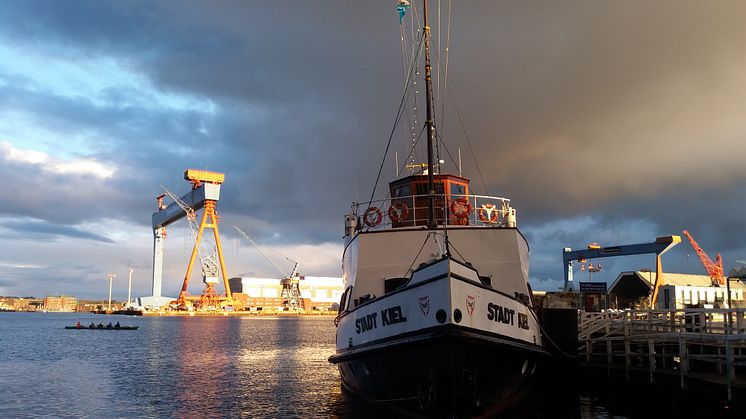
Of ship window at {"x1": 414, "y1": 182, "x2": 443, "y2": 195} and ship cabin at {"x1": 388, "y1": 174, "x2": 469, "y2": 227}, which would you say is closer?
ship cabin at {"x1": 388, "y1": 174, "x2": 469, "y2": 227}

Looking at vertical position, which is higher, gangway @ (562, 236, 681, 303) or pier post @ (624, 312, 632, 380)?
gangway @ (562, 236, 681, 303)

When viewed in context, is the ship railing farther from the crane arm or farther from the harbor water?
the crane arm

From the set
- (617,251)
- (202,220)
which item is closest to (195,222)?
(202,220)

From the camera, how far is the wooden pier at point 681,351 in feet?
54.3

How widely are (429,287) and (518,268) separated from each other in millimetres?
5003

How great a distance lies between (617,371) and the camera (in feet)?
80.0

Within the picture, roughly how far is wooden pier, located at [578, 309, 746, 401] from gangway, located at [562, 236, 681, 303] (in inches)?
1105

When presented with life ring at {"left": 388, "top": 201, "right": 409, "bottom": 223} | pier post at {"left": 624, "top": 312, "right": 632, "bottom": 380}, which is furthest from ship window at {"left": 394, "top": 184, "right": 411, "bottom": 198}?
pier post at {"left": 624, "top": 312, "right": 632, "bottom": 380}

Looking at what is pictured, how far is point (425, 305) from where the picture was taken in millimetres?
12695

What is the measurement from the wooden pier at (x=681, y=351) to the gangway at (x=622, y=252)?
28.1 metres

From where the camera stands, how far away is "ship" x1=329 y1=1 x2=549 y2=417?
41.1 ft

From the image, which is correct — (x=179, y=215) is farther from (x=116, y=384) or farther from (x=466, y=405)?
(x=466, y=405)

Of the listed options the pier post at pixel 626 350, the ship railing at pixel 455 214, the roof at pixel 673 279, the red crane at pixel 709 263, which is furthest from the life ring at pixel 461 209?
the red crane at pixel 709 263

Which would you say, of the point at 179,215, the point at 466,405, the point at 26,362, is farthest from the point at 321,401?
the point at 179,215
